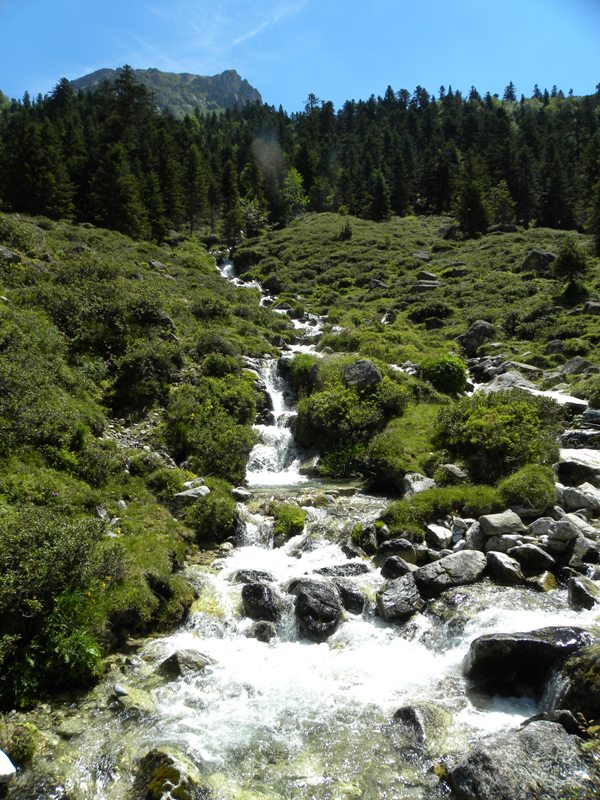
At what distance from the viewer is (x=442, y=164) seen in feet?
332

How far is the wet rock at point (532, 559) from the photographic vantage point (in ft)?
41.2

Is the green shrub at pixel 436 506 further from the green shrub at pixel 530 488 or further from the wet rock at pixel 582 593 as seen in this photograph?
the wet rock at pixel 582 593

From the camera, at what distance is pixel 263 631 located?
11391 millimetres

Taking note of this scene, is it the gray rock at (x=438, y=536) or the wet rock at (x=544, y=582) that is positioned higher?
the gray rock at (x=438, y=536)

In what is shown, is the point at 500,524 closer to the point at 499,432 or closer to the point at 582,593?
the point at 582,593

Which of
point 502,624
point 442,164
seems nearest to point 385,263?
point 442,164

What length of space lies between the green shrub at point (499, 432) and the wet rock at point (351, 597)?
7871 mm

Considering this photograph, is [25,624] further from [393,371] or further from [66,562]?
[393,371]

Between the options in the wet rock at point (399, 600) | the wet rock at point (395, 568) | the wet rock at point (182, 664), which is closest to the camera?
the wet rock at point (182, 664)

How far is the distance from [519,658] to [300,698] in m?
4.11

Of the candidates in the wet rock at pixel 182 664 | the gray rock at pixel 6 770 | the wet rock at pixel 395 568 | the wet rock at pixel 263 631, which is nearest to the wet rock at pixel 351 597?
the wet rock at pixel 395 568

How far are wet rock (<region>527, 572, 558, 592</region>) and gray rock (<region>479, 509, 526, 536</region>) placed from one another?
1595 millimetres

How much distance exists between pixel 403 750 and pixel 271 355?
26.0 m

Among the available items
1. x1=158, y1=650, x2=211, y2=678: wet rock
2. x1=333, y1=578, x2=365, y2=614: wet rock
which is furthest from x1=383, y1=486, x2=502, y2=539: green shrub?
x1=158, y1=650, x2=211, y2=678: wet rock
